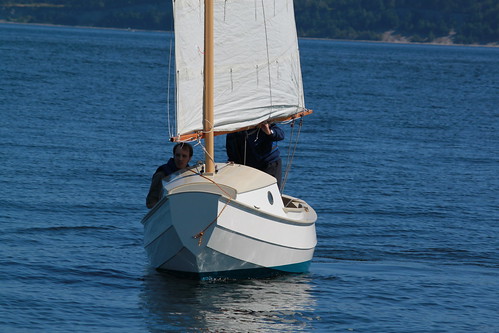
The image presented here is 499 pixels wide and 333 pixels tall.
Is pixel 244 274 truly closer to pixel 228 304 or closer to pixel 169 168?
pixel 228 304

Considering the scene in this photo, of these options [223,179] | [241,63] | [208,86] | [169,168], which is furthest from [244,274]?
[241,63]

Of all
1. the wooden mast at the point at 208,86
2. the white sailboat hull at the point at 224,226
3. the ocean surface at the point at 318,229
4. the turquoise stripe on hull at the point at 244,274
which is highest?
the wooden mast at the point at 208,86

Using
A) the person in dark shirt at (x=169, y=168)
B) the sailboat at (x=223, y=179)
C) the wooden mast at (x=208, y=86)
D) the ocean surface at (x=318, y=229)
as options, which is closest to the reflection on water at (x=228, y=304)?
the ocean surface at (x=318, y=229)

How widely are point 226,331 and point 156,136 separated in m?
26.1

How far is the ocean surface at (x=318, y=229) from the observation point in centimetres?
1531

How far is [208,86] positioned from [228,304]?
3.74 metres

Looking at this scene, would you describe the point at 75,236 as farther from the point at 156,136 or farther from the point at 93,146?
the point at 156,136

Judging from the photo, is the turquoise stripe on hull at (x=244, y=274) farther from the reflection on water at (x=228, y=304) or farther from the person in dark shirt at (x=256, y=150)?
the person in dark shirt at (x=256, y=150)

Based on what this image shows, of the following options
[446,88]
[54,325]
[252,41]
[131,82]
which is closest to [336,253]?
[252,41]

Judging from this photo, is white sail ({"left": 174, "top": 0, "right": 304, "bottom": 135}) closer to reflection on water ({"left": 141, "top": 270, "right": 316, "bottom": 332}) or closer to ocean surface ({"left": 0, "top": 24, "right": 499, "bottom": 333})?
reflection on water ({"left": 141, "top": 270, "right": 316, "bottom": 332})

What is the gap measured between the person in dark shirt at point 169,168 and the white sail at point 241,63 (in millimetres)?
626

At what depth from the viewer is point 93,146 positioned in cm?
3484

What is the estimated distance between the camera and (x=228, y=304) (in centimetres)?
1556

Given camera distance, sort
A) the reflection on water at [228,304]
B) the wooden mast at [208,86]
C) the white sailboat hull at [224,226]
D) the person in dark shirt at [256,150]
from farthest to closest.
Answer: the person in dark shirt at [256,150], the wooden mast at [208,86], the white sailboat hull at [224,226], the reflection on water at [228,304]
